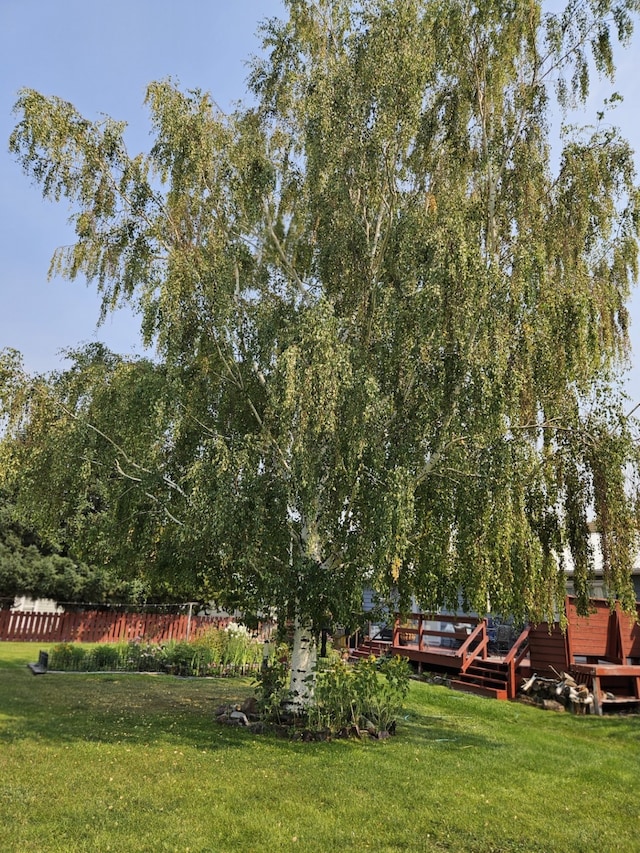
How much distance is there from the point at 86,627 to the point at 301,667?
13.1 m

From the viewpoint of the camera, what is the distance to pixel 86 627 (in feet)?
62.4

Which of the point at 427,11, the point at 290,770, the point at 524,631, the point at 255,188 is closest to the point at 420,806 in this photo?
the point at 290,770

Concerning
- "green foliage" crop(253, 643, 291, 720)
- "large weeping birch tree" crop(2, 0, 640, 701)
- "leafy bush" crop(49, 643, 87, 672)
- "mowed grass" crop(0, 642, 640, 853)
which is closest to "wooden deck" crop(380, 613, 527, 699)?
A: "mowed grass" crop(0, 642, 640, 853)

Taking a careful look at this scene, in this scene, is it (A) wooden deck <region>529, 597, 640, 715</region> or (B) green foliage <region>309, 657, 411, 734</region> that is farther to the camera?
(A) wooden deck <region>529, 597, 640, 715</region>

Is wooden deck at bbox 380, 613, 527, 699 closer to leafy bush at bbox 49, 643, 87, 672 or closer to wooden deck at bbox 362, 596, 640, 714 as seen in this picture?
wooden deck at bbox 362, 596, 640, 714

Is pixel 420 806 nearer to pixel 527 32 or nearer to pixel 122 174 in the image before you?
pixel 122 174

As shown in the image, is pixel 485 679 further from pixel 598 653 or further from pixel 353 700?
pixel 353 700

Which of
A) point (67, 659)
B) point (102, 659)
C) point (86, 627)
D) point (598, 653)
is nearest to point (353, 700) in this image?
point (598, 653)

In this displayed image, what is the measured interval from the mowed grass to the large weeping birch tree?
180 cm

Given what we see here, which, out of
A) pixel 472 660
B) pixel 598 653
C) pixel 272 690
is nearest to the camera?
pixel 272 690

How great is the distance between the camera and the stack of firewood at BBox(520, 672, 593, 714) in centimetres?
1058

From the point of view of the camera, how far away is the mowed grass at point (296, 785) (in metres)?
4.46

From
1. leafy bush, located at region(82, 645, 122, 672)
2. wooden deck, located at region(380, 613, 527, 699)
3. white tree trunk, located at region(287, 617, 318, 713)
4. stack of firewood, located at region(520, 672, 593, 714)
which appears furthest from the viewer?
leafy bush, located at region(82, 645, 122, 672)

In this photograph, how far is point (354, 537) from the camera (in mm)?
8055
